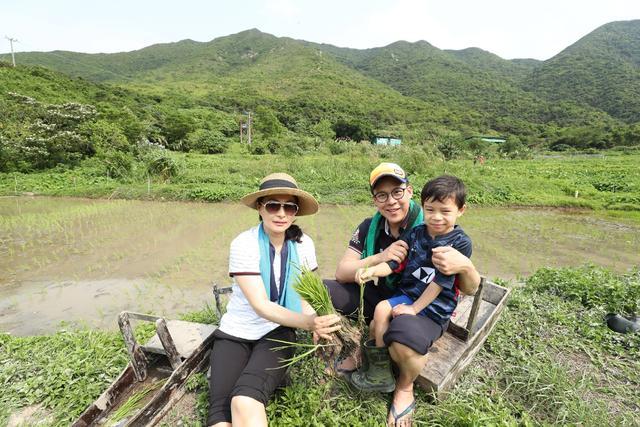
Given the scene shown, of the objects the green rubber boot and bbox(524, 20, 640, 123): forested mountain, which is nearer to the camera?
the green rubber boot

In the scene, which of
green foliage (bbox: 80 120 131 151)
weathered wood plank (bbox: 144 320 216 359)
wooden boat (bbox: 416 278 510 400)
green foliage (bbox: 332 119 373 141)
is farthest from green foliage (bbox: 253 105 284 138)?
wooden boat (bbox: 416 278 510 400)

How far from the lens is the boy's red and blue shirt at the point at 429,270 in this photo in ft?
6.72

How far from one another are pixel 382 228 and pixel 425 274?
0.55m

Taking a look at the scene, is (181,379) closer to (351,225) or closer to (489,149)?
(351,225)

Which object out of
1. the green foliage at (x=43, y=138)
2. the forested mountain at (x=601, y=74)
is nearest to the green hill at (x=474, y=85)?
the forested mountain at (x=601, y=74)

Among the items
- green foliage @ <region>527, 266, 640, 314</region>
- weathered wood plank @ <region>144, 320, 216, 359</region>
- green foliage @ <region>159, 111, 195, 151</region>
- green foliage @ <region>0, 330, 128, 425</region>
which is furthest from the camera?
green foliage @ <region>159, 111, 195, 151</region>

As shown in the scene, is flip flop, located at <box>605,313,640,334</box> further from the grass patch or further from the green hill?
the green hill

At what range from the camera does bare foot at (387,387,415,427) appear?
78.8 inches

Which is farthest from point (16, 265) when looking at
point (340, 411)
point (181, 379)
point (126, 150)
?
point (126, 150)

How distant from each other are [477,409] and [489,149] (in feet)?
125

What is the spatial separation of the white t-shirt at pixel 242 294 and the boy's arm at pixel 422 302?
0.71 meters

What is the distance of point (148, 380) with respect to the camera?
2512mm

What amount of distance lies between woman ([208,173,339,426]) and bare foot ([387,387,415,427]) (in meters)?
0.75

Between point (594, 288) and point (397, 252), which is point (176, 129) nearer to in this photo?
point (397, 252)
